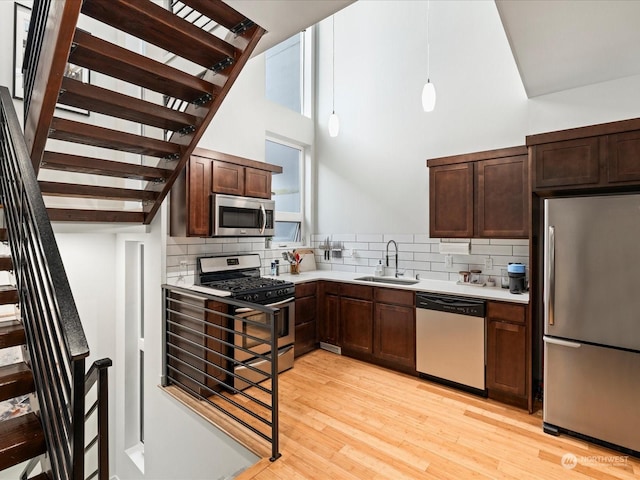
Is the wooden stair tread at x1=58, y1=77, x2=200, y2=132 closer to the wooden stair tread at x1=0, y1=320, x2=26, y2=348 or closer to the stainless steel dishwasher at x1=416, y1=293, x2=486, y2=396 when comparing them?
the wooden stair tread at x1=0, y1=320, x2=26, y2=348

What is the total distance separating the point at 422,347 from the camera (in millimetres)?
3252

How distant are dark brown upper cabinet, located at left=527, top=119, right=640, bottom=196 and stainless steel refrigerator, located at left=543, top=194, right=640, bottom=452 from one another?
150 millimetres

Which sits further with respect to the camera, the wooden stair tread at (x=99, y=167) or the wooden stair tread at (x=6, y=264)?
the wooden stair tread at (x=99, y=167)

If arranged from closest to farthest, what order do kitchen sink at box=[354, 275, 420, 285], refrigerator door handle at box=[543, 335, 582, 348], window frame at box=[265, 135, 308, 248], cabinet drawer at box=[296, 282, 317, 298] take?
refrigerator door handle at box=[543, 335, 582, 348] < cabinet drawer at box=[296, 282, 317, 298] < kitchen sink at box=[354, 275, 420, 285] < window frame at box=[265, 135, 308, 248]

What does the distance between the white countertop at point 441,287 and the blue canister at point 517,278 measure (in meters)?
0.08

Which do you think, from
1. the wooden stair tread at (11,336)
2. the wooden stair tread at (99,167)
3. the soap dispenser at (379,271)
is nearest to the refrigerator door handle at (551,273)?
the soap dispenser at (379,271)

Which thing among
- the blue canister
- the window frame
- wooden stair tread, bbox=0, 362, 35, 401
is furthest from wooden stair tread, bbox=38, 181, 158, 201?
the blue canister

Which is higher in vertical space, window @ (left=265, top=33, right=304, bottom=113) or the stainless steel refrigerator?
window @ (left=265, top=33, right=304, bottom=113)

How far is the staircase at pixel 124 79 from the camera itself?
66.5 inches

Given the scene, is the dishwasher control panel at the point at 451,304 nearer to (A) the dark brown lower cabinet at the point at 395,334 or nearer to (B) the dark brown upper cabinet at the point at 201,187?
(A) the dark brown lower cabinet at the point at 395,334

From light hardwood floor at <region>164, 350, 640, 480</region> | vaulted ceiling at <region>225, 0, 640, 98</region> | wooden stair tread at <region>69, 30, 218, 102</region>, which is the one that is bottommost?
light hardwood floor at <region>164, 350, 640, 480</region>

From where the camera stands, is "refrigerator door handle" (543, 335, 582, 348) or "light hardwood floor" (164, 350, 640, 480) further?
"refrigerator door handle" (543, 335, 582, 348)

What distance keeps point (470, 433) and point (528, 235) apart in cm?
167

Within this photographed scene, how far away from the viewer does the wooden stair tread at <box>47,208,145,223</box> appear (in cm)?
269
